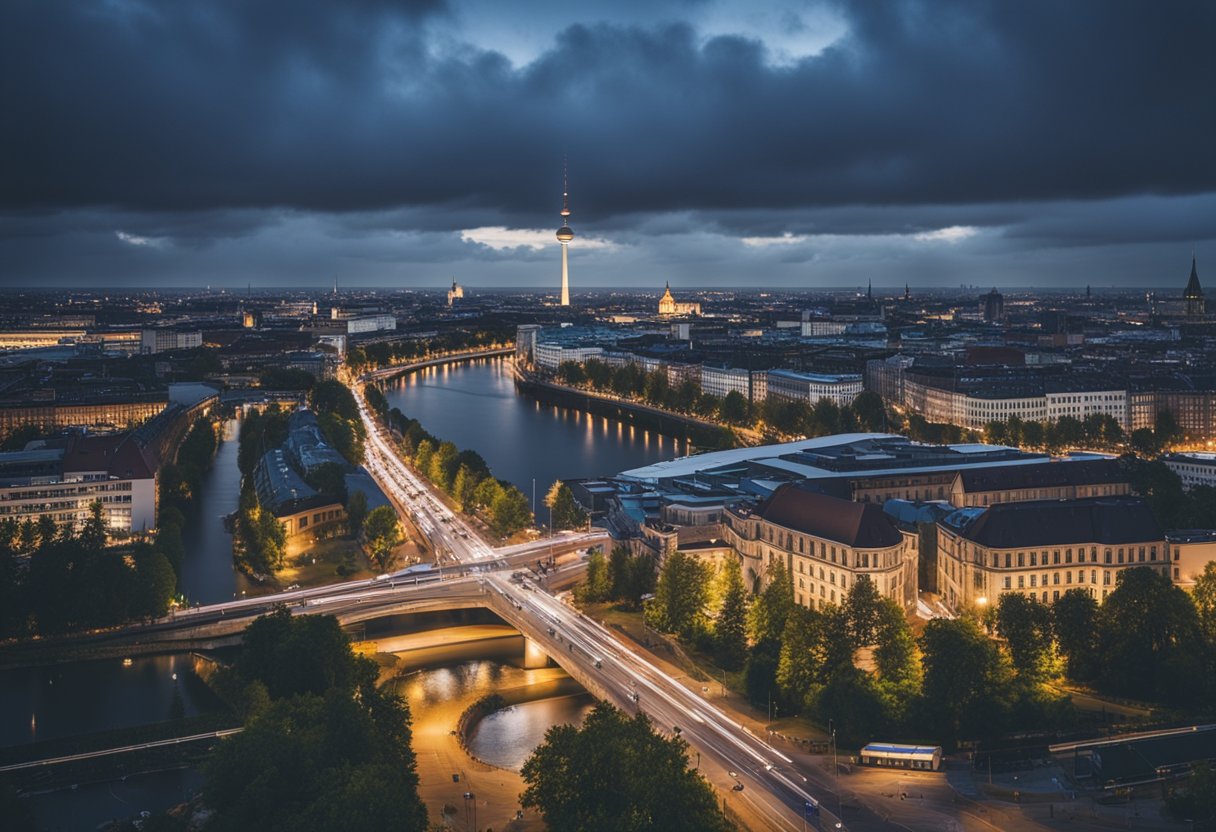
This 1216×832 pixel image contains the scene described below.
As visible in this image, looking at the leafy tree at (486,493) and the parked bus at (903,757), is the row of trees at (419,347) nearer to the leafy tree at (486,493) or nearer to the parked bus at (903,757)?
the leafy tree at (486,493)

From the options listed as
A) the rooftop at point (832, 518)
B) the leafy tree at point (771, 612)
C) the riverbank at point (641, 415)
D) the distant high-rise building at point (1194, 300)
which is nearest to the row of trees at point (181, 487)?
the leafy tree at point (771, 612)

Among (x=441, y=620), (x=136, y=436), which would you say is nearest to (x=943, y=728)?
(x=441, y=620)

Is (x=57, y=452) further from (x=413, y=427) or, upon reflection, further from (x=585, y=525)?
(x=585, y=525)

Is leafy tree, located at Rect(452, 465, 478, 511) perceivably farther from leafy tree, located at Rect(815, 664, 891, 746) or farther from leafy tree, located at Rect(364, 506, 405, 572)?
leafy tree, located at Rect(815, 664, 891, 746)

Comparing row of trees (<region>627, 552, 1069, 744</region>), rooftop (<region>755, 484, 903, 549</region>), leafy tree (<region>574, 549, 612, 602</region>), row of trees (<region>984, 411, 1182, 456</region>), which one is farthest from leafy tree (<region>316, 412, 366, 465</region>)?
row of trees (<region>984, 411, 1182, 456</region>)

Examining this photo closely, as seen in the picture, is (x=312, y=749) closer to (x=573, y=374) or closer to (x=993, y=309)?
(x=573, y=374)

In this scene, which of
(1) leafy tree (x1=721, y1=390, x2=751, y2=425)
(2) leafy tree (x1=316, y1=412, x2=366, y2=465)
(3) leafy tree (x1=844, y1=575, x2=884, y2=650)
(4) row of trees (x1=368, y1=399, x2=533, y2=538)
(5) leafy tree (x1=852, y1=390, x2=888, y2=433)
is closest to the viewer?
(3) leafy tree (x1=844, y1=575, x2=884, y2=650)

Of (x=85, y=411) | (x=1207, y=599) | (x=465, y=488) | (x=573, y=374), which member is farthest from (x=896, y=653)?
(x=573, y=374)

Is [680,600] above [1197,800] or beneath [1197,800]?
above
